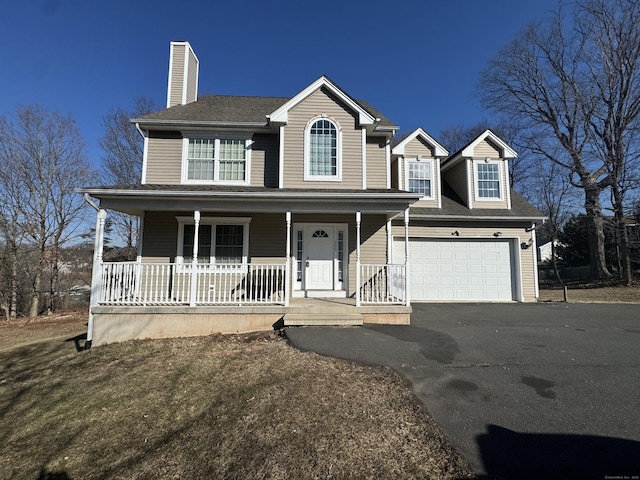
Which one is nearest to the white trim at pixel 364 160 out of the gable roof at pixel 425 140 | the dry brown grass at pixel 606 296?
the gable roof at pixel 425 140

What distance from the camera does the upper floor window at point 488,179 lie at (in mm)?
12531

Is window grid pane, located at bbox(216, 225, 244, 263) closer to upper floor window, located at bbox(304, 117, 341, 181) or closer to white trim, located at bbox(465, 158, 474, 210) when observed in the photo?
upper floor window, located at bbox(304, 117, 341, 181)

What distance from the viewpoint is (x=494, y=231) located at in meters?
12.1

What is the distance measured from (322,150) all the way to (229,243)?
4217 mm

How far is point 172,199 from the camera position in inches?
321

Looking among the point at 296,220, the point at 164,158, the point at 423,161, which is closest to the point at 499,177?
the point at 423,161

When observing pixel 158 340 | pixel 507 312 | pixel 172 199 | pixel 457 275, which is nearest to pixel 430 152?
pixel 457 275

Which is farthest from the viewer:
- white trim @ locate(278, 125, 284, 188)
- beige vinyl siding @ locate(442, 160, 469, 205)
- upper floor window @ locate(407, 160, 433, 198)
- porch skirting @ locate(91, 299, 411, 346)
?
beige vinyl siding @ locate(442, 160, 469, 205)

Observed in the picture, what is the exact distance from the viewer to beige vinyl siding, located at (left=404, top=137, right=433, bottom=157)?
1223cm

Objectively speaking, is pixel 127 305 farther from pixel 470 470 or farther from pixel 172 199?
pixel 470 470

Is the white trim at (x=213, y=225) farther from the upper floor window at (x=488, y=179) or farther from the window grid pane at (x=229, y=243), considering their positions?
the upper floor window at (x=488, y=179)

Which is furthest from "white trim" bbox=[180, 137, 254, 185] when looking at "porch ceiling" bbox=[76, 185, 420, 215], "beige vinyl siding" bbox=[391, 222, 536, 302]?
"beige vinyl siding" bbox=[391, 222, 536, 302]

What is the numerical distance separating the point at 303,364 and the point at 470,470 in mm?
3013

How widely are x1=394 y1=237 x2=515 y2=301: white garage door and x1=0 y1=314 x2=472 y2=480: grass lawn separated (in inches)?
283
